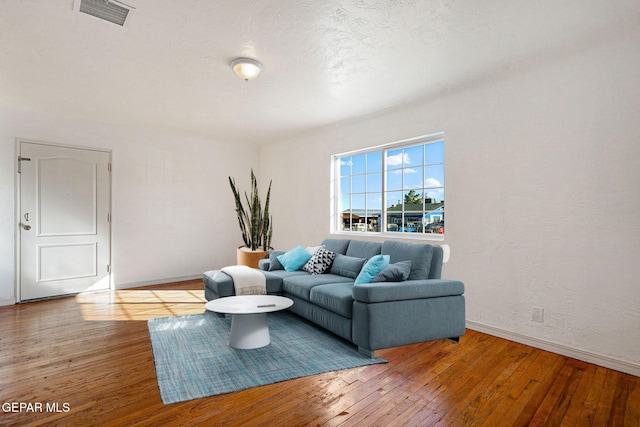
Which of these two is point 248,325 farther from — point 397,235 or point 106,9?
point 106,9

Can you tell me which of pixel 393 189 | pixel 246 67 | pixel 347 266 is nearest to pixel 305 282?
pixel 347 266

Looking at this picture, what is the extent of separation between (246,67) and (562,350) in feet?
11.4

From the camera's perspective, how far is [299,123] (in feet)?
16.4

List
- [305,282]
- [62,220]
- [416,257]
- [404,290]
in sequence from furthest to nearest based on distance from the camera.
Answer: [62,220] → [305,282] → [416,257] → [404,290]

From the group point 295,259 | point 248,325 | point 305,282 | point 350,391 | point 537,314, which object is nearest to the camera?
point 350,391

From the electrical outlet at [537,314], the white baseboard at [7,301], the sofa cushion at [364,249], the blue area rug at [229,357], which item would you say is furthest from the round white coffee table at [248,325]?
the white baseboard at [7,301]

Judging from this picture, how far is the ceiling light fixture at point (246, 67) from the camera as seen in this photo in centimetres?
294

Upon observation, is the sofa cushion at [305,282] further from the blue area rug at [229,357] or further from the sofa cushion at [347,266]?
the blue area rug at [229,357]

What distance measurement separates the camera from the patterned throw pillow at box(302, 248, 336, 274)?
4.03 metres

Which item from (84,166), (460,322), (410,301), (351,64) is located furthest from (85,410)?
(84,166)

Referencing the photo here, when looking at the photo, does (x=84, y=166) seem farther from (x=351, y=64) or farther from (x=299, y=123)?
(x=351, y=64)

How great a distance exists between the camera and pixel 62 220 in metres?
4.72

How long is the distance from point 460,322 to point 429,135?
2020mm

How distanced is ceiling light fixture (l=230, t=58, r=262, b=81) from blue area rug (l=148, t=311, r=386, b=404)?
2.27 meters
